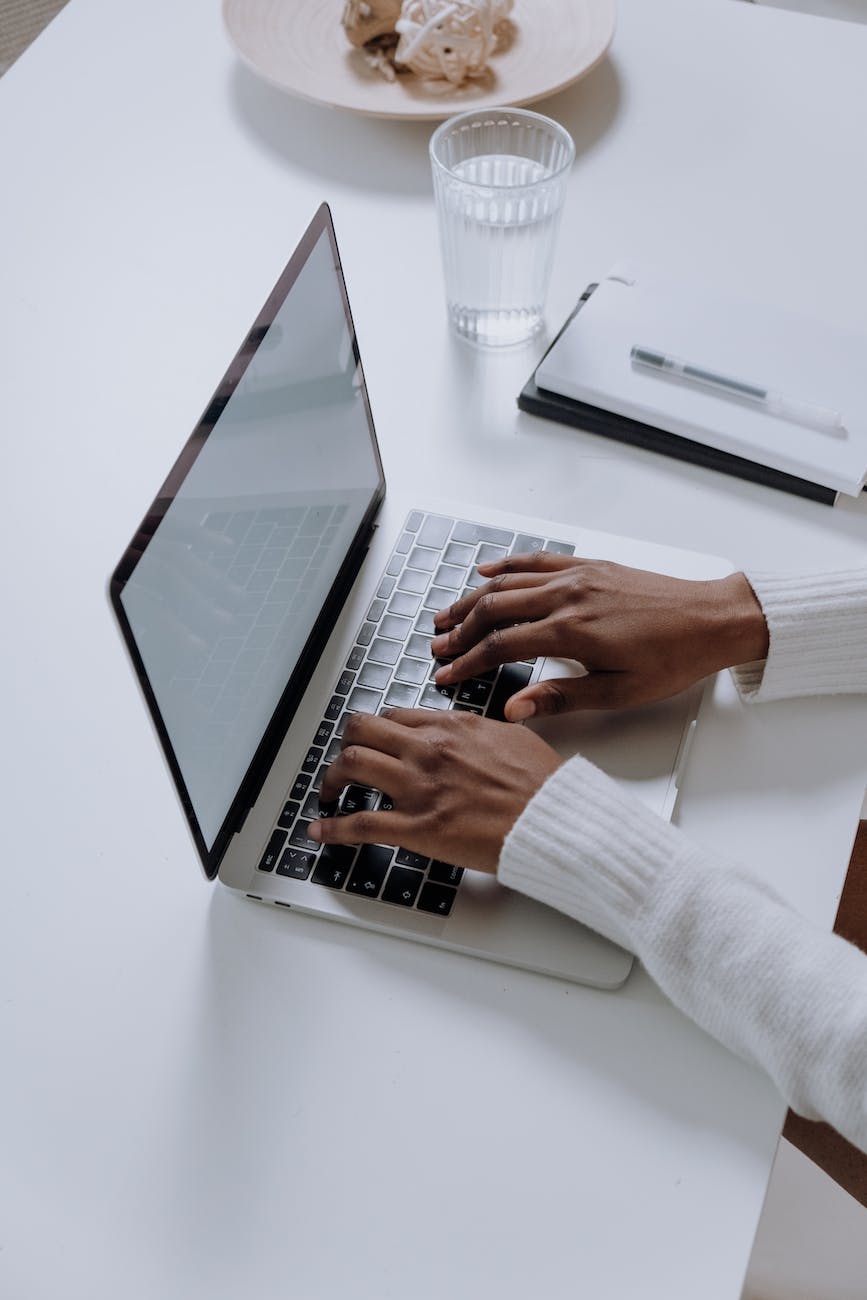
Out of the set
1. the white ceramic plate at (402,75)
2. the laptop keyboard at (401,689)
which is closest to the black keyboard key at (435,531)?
the laptop keyboard at (401,689)

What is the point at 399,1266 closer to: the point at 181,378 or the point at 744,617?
the point at 744,617

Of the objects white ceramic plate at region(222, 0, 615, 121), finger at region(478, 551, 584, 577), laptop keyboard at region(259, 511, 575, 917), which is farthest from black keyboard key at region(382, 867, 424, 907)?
white ceramic plate at region(222, 0, 615, 121)

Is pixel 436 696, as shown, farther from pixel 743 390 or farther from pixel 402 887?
pixel 743 390

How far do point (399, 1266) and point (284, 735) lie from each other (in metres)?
0.30

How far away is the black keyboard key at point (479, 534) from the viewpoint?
2.71ft

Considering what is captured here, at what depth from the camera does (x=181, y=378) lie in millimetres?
968

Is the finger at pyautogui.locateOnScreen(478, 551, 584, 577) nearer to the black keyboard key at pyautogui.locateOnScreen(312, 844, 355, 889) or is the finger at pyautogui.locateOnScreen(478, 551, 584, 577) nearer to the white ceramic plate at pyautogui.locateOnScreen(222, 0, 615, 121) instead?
the black keyboard key at pyautogui.locateOnScreen(312, 844, 355, 889)

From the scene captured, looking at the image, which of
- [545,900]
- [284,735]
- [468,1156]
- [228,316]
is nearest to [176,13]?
[228,316]

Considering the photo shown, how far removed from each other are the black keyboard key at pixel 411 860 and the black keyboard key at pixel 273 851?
67 mm

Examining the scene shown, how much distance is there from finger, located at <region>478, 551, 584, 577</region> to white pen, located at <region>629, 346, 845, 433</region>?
8.0 inches

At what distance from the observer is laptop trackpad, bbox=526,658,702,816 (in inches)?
27.5

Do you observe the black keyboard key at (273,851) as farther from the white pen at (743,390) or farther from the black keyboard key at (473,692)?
the white pen at (743,390)

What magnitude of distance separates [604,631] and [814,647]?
13 centimetres

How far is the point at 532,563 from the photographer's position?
78 centimetres
